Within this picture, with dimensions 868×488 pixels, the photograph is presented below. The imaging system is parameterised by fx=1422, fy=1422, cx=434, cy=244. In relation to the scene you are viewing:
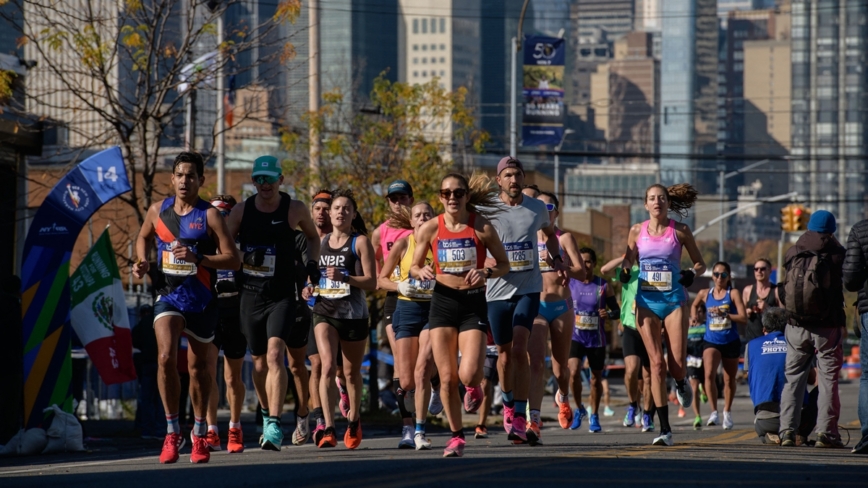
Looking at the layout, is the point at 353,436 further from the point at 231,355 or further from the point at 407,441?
the point at 231,355

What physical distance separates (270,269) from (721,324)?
8252mm

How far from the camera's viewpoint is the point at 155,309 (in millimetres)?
10414

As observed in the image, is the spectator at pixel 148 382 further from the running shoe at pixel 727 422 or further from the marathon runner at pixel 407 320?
the running shoe at pixel 727 422

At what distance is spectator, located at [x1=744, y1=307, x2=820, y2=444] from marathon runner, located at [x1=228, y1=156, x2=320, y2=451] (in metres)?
4.74

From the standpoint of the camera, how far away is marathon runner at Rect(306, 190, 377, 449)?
474 inches

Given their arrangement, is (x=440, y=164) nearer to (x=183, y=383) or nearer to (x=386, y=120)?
(x=386, y=120)

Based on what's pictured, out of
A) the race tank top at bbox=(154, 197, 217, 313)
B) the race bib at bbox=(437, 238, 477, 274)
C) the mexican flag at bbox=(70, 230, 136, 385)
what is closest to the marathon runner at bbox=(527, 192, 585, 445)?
the race bib at bbox=(437, 238, 477, 274)

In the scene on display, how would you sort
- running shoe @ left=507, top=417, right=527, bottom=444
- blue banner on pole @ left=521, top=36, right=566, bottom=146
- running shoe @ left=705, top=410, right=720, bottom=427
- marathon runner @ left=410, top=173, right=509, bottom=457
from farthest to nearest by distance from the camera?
blue banner on pole @ left=521, top=36, right=566, bottom=146
running shoe @ left=705, top=410, right=720, bottom=427
running shoe @ left=507, top=417, right=527, bottom=444
marathon runner @ left=410, top=173, right=509, bottom=457

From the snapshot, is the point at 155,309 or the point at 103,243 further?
the point at 103,243

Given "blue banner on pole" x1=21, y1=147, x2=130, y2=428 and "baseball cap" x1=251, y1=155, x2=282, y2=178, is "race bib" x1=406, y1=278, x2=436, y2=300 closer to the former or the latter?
"baseball cap" x1=251, y1=155, x2=282, y2=178

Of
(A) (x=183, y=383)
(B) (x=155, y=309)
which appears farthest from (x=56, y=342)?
(B) (x=155, y=309)

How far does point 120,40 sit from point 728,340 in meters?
8.79

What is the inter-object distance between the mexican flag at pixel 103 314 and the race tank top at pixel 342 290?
4107mm

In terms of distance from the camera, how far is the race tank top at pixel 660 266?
41.4 ft
